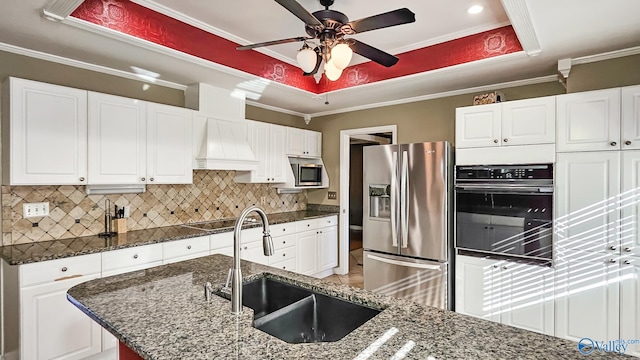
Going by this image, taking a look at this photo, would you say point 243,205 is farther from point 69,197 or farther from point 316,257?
point 69,197

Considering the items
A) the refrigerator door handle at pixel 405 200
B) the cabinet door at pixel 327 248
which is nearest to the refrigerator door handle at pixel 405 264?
the refrigerator door handle at pixel 405 200

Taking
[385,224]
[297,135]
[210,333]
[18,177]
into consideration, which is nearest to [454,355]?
[210,333]

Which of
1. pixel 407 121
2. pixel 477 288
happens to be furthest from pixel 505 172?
pixel 407 121

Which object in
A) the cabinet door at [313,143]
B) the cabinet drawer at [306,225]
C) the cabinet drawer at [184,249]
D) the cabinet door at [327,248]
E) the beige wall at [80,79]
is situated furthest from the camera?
the cabinet door at [313,143]

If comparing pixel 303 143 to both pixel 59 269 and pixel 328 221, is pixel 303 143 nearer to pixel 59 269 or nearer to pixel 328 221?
pixel 328 221

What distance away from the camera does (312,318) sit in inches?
62.5

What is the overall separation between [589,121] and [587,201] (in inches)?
24.6

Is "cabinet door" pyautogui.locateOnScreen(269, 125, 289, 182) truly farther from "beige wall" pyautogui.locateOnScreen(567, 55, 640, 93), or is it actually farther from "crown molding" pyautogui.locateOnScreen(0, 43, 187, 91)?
"beige wall" pyautogui.locateOnScreen(567, 55, 640, 93)

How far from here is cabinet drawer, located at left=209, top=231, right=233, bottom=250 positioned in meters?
3.36

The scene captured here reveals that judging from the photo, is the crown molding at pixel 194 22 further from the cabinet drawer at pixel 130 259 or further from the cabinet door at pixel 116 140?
the cabinet drawer at pixel 130 259

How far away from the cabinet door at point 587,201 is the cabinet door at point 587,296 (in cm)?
10

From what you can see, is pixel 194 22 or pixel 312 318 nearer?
pixel 312 318

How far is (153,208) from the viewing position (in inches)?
137

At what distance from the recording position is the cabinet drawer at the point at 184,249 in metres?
2.99
